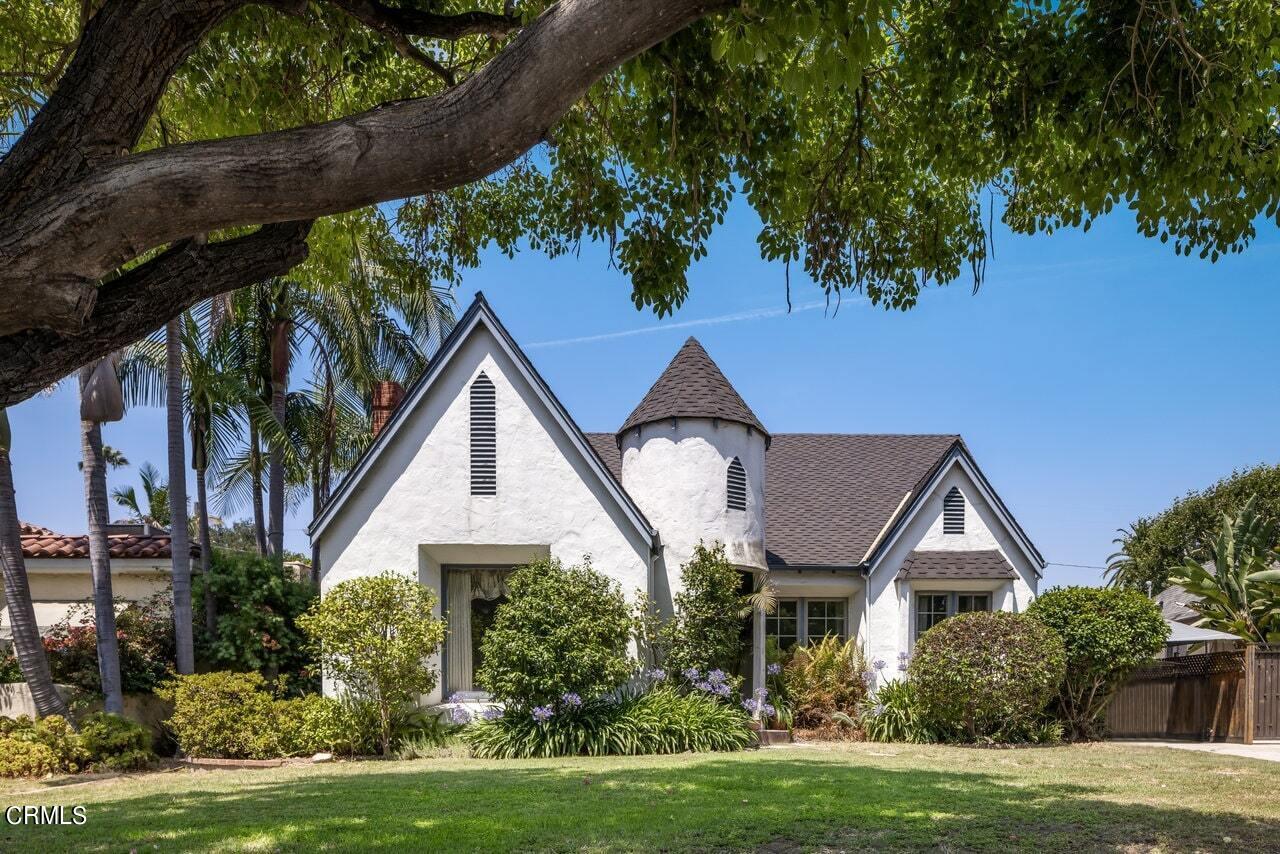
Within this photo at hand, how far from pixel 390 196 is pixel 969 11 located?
15.9 ft

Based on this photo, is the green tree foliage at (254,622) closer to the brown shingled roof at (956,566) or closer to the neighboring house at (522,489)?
the neighboring house at (522,489)

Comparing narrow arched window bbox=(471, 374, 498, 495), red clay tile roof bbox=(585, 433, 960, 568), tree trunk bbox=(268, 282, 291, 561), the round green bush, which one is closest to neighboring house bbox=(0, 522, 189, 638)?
tree trunk bbox=(268, 282, 291, 561)

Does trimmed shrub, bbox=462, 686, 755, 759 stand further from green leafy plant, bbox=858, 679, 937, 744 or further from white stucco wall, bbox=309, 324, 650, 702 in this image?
green leafy plant, bbox=858, 679, 937, 744

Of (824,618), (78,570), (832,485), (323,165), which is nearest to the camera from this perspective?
(323,165)

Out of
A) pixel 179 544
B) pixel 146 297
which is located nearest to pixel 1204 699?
pixel 179 544

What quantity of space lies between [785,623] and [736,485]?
15.8 ft

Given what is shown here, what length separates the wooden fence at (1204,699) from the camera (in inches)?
685

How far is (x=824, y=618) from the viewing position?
21.3 metres

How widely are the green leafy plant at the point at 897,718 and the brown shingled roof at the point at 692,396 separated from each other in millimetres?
5470

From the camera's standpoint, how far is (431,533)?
55.5 feet

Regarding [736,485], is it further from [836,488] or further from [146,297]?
[146,297]

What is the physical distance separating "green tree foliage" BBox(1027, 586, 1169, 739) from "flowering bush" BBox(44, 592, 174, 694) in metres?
16.1

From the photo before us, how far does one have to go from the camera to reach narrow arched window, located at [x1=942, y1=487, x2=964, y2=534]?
20922 mm

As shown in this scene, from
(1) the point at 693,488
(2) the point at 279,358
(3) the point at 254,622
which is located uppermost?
(2) the point at 279,358
